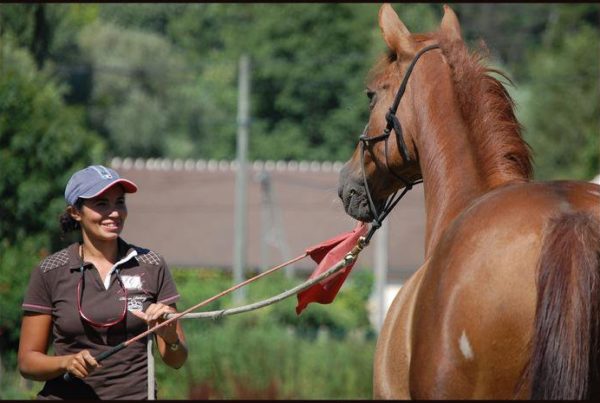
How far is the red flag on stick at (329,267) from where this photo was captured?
218 inches

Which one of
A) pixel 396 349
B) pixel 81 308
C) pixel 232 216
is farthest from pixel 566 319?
pixel 232 216

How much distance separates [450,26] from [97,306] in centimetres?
207

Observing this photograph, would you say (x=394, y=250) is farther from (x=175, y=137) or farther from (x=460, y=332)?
(x=460, y=332)

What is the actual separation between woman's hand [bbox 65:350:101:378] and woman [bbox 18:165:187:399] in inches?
4.4

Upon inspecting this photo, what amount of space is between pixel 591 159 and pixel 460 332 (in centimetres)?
3381

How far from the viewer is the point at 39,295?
16.3 feet

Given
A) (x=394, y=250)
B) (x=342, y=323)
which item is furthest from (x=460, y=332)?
(x=394, y=250)

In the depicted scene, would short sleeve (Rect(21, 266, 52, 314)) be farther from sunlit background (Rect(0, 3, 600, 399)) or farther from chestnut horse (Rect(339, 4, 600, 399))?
sunlit background (Rect(0, 3, 600, 399))

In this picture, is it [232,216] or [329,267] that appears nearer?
[329,267]

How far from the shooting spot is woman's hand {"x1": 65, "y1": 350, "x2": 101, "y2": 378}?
470 centimetres

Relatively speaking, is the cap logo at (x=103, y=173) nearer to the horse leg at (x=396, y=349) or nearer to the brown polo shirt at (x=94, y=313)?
the brown polo shirt at (x=94, y=313)

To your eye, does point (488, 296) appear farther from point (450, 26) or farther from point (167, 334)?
point (450, 26)

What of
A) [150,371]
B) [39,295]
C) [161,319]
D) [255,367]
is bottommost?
[150,371]

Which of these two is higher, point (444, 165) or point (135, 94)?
point (135, 94)
